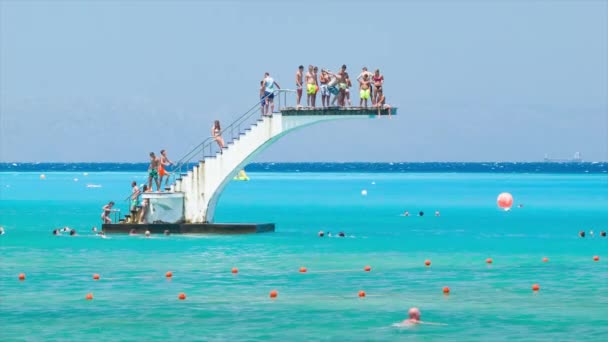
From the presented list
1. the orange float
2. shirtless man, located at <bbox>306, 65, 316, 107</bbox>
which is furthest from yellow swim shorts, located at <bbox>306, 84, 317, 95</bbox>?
the orange float

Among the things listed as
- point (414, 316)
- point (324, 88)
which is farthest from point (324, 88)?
Answer: point (414, 316)

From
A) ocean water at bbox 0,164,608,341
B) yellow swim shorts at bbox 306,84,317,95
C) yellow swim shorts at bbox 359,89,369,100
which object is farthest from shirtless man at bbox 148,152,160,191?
yellow swim shorts at bbox 359,89,369,100

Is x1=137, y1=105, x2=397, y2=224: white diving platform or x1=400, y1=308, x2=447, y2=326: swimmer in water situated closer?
x1=400, y1=308, x2=447, y2=326: swimmer in water

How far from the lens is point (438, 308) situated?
30.7 m

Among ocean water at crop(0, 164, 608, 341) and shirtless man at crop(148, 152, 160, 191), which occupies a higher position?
shirtless man at crop(148, 152, 160, 191)

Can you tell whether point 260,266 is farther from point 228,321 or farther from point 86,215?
point 86,215

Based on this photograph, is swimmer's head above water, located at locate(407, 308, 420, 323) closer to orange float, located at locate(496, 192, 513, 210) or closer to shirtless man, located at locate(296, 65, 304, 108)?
shirtless man, located at locate(296, 65, 304, 108)

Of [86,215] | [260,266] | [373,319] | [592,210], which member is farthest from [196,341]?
[592,210]

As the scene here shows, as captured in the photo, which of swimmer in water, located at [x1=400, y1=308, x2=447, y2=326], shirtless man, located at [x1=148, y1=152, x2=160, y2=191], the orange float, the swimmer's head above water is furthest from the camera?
the orange float

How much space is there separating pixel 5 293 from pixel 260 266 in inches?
371

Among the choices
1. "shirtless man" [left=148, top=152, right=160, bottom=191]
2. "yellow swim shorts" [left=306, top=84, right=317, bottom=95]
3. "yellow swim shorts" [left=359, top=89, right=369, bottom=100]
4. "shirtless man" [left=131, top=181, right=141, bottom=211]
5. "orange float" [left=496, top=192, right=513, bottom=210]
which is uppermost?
"yellow swim shorts" [left=306, top=84, right=317, bottom=95]

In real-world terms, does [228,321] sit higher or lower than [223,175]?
lower

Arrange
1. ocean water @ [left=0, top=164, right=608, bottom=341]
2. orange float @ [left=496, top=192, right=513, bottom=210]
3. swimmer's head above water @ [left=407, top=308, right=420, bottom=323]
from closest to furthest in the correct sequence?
ocean water @ [left=0, top=164, right=608, bottom=341] → swimmer's head above water @ [left=407, top=308, right=420, bottom=323] → orange float @ [left=496, top=192, right=513, bottom=210]

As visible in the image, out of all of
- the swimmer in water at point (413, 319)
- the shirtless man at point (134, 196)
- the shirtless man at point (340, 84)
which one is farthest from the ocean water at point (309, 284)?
the shirtless man at point (340, 84)
